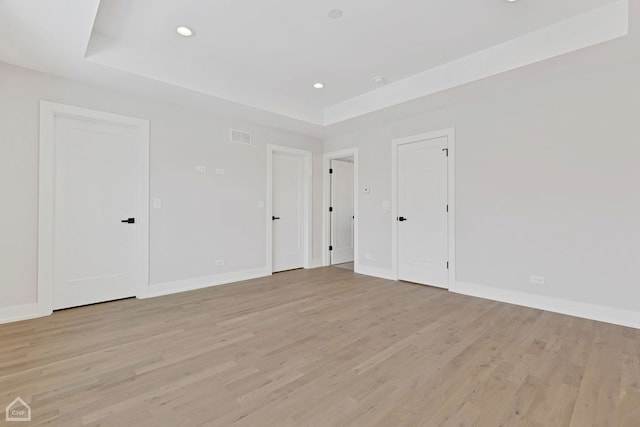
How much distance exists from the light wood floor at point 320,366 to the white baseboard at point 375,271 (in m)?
1.42

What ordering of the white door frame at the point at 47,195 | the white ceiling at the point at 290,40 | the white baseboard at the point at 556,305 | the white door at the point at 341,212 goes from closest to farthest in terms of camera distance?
the white ceiling at the point at 290,40 < the white baseboard at the point at 556,305 < the white door frame at the point at 47,195 < the white door at the point at 341,212

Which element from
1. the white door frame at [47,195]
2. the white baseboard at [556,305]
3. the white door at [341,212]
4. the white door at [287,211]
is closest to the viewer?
the white baseboard at [556,305]

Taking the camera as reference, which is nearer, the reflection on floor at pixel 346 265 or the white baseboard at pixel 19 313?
the white baseboard at pixel 19 313

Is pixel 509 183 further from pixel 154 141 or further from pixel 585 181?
pixel 154 141

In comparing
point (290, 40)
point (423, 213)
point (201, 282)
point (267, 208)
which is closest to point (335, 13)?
point (290, 40)

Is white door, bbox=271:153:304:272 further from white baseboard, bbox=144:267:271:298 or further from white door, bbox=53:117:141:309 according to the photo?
white door, bbox=53:117:141:309

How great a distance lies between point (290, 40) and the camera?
120 inches

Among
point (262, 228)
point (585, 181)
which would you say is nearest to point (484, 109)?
point (585, 181)

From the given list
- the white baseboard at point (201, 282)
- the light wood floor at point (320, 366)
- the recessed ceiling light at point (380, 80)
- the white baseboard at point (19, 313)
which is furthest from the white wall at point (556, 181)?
the white baseboard at point (19, 313)

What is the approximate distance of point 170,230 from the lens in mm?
4148

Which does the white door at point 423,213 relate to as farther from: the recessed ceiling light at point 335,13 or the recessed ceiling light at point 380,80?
the recessed ceiling light at point 335,13

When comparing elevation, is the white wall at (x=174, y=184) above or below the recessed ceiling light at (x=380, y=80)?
below

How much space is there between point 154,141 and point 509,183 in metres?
4.66

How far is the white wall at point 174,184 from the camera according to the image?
3.10 meters
